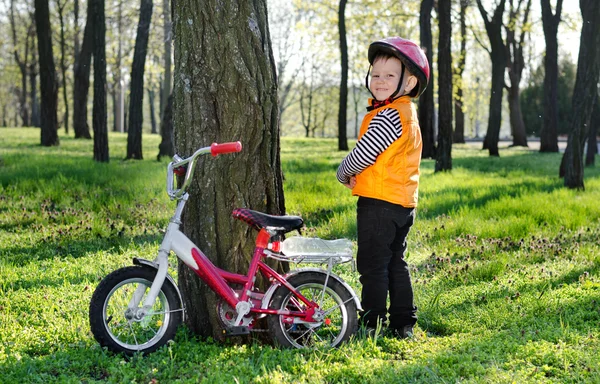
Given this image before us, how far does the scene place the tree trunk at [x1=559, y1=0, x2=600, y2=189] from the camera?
11133 mm

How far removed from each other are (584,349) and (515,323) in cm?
62

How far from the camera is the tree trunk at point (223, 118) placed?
397cm

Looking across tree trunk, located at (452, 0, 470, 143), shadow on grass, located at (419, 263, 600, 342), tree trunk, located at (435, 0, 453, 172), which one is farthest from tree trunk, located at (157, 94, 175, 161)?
tree trunk, located at (452, 0, 470, 143)

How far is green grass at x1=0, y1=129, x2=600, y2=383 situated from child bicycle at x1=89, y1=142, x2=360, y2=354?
16 cm

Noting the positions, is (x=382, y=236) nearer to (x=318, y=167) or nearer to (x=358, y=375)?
(x=358, y=375)

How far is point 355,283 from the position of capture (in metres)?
5.56

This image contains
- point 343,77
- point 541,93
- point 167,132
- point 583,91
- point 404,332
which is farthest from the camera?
point 541,93

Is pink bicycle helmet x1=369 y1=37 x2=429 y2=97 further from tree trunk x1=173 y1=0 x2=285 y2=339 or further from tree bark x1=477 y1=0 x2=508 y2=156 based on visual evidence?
tree bark x1=477 y1=0 x2=508 y2=156

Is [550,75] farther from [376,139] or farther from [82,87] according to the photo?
[376,139]

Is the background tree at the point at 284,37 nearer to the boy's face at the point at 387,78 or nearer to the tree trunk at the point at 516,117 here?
the tree trunk at the point at 516,117

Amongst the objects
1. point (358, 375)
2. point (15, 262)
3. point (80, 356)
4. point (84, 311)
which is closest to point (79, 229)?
point (15, 262)

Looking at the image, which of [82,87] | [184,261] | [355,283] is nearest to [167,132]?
[82,87]

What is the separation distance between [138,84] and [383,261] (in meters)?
12.8

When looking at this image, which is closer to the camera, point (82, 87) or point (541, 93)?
point (82, 87)
